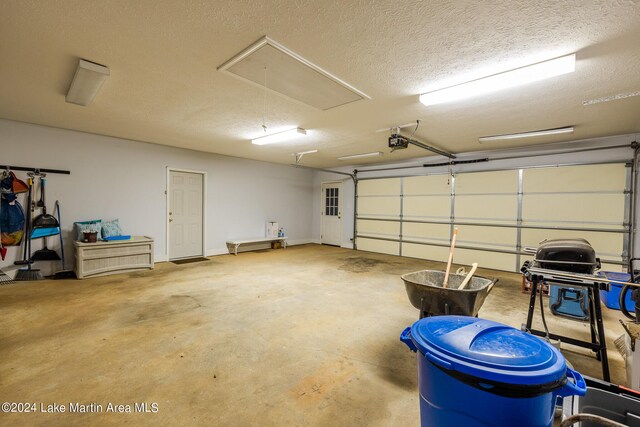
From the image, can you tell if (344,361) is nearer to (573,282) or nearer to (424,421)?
(424,421)

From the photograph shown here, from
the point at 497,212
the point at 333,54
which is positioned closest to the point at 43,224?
the point at 333,54

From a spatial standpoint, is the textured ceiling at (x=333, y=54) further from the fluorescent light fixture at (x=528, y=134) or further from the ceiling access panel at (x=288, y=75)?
the fluorescent light fixture at (x=528, y=134)

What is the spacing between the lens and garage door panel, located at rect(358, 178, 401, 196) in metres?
7.57

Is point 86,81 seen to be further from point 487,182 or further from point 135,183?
point 487,182

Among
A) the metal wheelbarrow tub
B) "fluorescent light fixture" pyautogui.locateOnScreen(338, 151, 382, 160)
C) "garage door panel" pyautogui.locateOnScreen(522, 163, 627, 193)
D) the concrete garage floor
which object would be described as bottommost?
the concrete garage floor

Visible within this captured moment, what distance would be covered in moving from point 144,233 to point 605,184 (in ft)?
29.8

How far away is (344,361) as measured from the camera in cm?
227

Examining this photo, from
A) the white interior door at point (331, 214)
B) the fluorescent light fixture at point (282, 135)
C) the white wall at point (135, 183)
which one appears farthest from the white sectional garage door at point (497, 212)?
the fluorescent light fixture at point (282, 135)

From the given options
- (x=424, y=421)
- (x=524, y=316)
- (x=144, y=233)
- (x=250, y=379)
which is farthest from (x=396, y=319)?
(x=144, y=233)

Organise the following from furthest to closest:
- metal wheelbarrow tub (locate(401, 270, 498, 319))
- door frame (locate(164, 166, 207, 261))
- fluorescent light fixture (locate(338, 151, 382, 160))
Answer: fluorescent light fixture (locate(338, 151, 382, 160)), door frame (locate(164, 166, 207, 261)), metal wheelbarrow tub (locate(401, 270, 498, 319))

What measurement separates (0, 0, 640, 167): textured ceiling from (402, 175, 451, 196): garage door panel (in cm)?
252

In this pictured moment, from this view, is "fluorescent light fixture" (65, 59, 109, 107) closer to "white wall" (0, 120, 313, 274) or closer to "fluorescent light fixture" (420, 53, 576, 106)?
"white wall" (0, 120, 313, 274)

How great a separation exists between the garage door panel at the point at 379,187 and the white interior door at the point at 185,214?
4631 millimetres

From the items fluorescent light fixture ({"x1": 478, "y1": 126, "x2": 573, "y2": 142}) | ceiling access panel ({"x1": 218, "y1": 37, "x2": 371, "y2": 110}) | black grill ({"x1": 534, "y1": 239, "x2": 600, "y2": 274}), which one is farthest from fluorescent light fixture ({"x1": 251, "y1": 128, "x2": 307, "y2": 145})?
black grill ({"x1": 534, "y1": 239, "x2": 600, "y2": 274})
